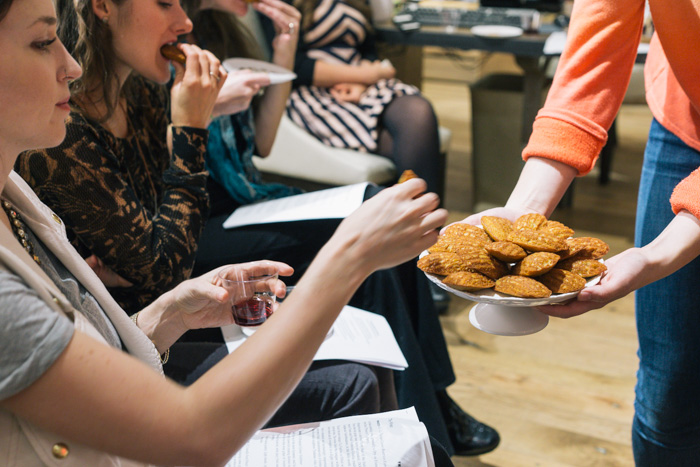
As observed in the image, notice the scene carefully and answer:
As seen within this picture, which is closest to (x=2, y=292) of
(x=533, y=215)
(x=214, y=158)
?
(x=533, y=215)

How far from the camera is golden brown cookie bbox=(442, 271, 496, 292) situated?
96 cm

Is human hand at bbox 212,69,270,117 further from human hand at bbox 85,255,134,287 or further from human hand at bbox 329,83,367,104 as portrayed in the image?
human hand at bbox 329,83,367,104

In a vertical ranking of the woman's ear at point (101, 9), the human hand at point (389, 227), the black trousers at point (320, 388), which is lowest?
the black trousers at point (320, 388)

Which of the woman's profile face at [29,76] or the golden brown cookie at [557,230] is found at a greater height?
the woman's profile face at [29,76]

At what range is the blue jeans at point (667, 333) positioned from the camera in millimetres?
1135

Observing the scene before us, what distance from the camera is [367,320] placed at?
4.40 feet

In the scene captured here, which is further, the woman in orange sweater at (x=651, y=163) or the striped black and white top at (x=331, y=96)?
the striped black and white top at (x=331, y=96)

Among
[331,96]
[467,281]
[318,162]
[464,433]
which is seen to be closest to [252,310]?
[467,281]

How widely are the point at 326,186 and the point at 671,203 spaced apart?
1.50 metres

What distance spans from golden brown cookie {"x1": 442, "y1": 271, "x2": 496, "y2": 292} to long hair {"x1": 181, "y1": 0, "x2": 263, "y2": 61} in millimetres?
1167

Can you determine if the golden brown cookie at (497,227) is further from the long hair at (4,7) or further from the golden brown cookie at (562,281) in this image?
the long hair at (4,7)

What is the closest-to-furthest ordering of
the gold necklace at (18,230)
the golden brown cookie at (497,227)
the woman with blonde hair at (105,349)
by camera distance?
the woman with blonde hair at (105,349) < the gold necklace at (18,230) < the golden brown cookie at (497,227)

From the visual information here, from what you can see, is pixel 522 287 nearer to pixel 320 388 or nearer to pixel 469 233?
pixel 469 233

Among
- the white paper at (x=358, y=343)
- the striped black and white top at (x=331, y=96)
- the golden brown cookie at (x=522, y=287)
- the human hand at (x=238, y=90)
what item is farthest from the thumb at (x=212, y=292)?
the striped black and white top at (x=331, y=96)
